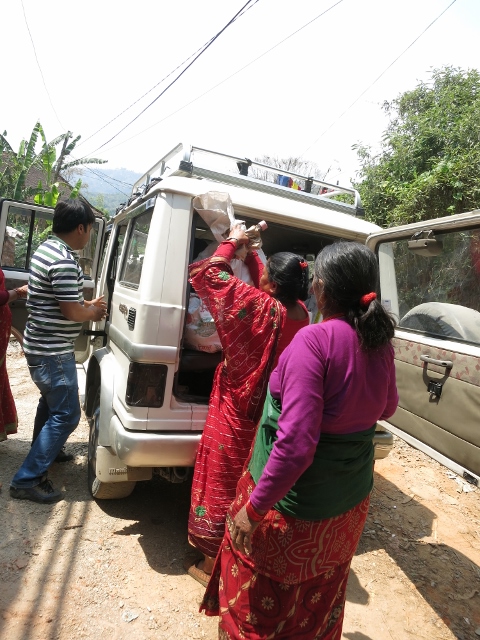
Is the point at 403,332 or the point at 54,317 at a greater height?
the point at 403,332

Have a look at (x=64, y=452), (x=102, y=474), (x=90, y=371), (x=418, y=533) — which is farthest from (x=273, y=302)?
(x=64, y=452)

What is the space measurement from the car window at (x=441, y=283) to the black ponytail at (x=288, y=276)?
583 millimetres

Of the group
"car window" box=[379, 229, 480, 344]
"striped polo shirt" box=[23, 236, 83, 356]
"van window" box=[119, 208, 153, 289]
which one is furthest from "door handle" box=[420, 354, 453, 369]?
"striped polo shirt" box=[23, 236, 83, 356]

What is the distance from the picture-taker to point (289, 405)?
1312 millimetres

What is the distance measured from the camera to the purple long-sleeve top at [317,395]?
130 centimetres

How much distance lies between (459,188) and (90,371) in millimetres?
5517

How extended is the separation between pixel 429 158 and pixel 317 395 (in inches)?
300

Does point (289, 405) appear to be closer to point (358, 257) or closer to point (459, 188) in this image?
point (358, 257)

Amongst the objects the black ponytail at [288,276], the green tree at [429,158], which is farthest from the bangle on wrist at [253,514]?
the green tree at [429,158]

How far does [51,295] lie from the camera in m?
2.86

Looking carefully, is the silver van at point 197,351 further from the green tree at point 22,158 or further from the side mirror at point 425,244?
the green tree at point 22,158

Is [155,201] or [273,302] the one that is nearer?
[273,302]

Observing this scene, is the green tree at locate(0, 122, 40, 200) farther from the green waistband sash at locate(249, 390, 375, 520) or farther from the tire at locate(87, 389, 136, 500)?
the green waistband sash at locate(249, 390, 375, 520)

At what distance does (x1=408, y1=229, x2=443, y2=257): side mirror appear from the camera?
86.0 inches
